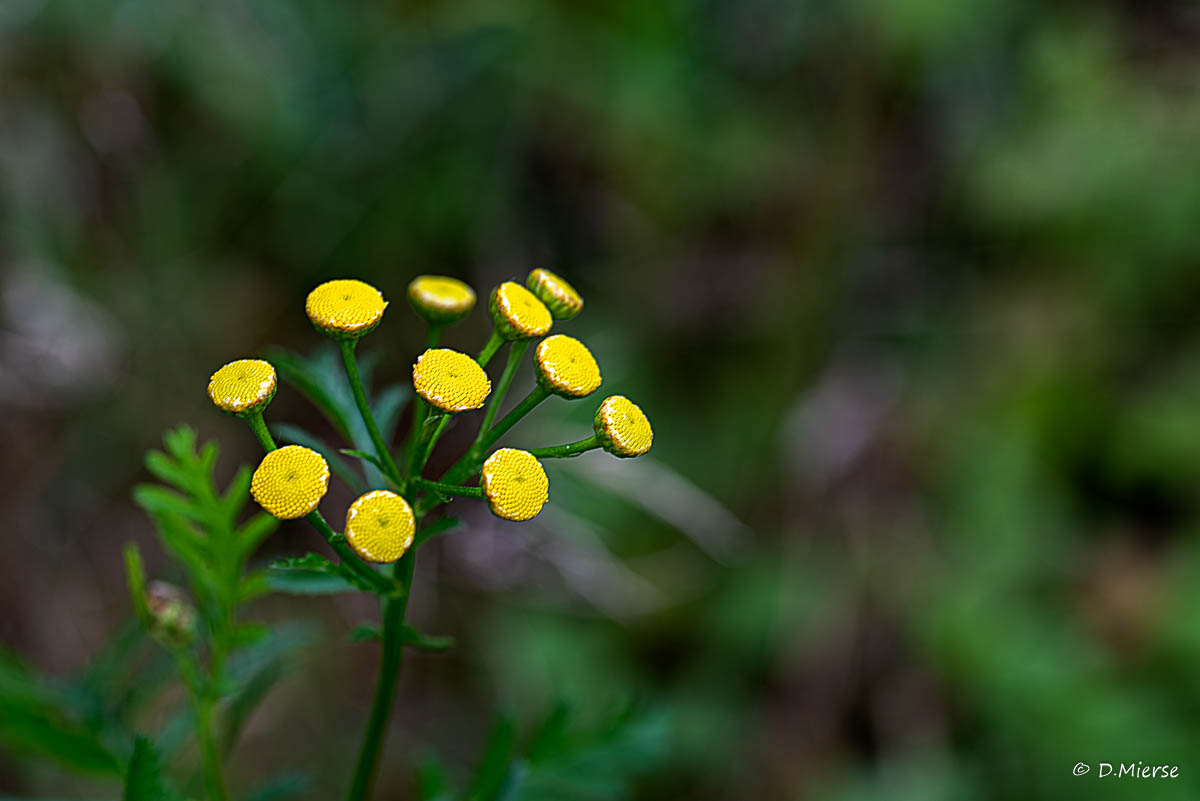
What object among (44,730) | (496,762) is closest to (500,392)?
(496,762)

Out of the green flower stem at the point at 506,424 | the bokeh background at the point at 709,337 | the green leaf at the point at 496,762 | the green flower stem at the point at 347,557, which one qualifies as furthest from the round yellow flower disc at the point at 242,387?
the bokeh background at the point at 709,337

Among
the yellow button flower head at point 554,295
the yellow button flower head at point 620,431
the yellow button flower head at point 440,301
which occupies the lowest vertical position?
the yellow button flower head at point 620,431

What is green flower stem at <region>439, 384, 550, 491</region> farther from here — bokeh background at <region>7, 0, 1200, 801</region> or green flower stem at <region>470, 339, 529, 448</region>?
bokeh background at <region>7, 0, 1200, 801</region>

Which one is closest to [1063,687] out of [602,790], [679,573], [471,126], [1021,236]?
[679,573]

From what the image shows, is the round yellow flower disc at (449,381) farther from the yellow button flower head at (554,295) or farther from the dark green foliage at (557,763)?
the dark green foliage at (557,763)

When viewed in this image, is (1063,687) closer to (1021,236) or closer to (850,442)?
(850,442)

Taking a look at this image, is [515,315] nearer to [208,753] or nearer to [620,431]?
[620,431]
